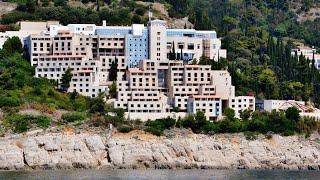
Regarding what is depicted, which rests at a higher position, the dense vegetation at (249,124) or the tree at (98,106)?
the tree at (98,106)

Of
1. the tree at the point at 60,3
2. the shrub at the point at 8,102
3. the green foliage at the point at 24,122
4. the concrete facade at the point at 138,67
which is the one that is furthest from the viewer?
the tree at the point at 60,3

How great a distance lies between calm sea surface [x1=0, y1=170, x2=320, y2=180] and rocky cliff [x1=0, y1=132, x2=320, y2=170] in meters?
1.79

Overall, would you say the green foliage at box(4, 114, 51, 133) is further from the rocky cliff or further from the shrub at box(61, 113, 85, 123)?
the rocky cliff

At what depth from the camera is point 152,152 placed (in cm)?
8025

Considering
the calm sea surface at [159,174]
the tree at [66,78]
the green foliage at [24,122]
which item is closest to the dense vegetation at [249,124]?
the calm sea surface at [159,174]

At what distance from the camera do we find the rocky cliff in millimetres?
78750

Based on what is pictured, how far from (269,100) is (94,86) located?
11497mm

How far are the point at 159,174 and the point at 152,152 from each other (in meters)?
4.99

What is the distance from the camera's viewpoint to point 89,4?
4151 inches

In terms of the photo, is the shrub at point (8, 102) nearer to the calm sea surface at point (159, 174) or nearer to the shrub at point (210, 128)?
the calm sea surface at point (159, 174)

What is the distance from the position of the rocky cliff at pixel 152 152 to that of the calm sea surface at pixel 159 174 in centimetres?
179

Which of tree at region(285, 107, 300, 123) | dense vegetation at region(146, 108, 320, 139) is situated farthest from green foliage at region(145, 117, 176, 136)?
tree at region(285, 107, 300, 123)

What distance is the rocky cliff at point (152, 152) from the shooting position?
7875 centimetres

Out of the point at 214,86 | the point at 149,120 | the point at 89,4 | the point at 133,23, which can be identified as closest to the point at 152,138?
the point at 149,120
